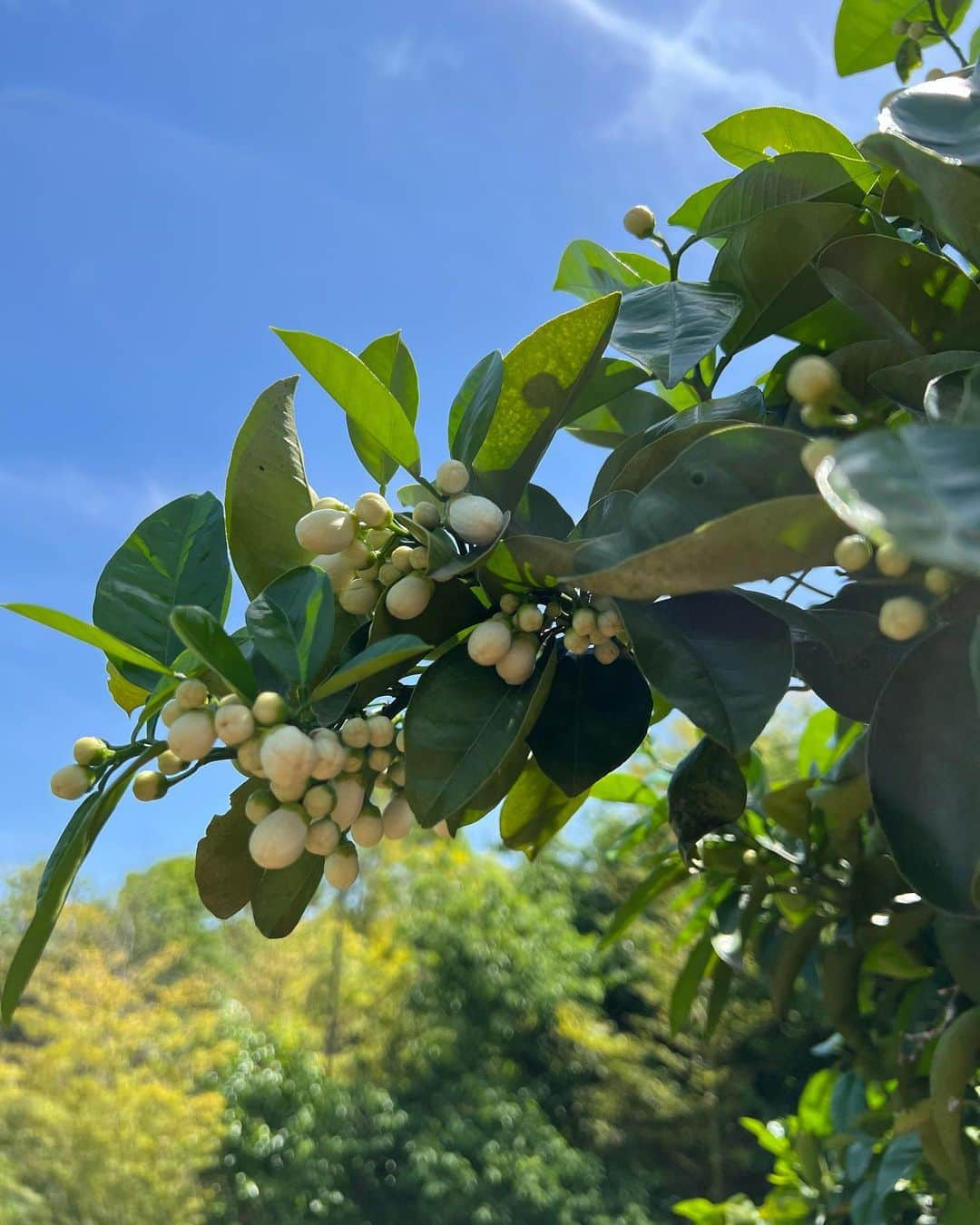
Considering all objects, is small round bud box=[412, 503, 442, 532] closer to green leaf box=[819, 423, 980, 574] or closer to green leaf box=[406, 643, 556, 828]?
green leaf box=[406, 643, 556, 828]

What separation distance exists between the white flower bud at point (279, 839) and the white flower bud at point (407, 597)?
9cm

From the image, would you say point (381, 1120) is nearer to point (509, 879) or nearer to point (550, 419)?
point (509, 879)

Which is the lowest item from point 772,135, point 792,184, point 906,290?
point 906,290

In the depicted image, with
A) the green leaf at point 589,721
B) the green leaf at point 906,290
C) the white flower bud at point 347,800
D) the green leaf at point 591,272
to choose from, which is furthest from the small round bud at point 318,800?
the green leaf at point 591,272

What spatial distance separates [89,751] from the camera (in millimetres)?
509

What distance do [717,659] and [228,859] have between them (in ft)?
0.81

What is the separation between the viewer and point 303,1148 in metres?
7.92

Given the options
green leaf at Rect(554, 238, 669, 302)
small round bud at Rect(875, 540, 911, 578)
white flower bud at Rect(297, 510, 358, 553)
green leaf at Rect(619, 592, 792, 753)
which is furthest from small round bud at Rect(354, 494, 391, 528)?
green leaf at Rect(554, 238, 669, 302)

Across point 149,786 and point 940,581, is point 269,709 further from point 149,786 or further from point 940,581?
point 940,581

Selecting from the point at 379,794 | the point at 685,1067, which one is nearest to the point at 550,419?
the point at 379,794

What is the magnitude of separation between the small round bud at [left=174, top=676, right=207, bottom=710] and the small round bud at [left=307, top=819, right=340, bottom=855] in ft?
0.23

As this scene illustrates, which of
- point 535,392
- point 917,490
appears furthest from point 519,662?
point 917,490

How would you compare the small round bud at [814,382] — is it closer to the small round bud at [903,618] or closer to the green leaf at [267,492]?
the small round bud at [903,618]

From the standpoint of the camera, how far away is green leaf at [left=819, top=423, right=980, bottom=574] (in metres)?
0.26
